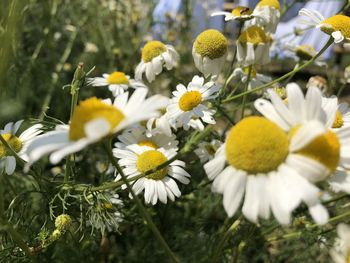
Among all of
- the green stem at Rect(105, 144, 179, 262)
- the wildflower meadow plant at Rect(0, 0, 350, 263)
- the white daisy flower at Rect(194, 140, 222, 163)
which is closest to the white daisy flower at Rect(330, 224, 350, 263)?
the wildflower meadow plant at Rect(0, 0, 350, 263)

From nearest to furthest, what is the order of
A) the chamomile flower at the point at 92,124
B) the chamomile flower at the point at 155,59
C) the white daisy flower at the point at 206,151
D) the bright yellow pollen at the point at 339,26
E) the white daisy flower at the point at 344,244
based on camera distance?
the chamomile flower at the point at 92,124 → the white daisy flower at the point at 344,244 → the bright yellow pollen at the point at 339,26 → the white daisy flower at the point at 206,151 → the chamomile flower at the point at 155,59

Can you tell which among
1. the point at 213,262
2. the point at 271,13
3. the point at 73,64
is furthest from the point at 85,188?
the point at 73,64

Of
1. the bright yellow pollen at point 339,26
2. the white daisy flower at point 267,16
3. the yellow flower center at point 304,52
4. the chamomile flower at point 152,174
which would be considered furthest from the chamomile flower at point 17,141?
the yellow flower center at point 304,52

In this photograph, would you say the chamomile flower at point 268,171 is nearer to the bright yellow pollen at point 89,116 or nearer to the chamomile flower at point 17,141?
the bright yellow pollen at point 89,116

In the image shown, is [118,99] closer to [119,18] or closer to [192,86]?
[192,86]

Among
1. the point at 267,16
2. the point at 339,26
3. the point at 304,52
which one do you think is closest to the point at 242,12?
the point at 267,16
